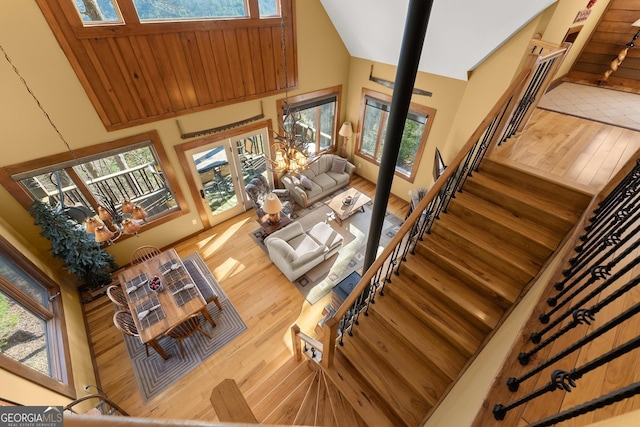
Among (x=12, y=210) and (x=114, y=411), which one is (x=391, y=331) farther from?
(x=12, y=210)

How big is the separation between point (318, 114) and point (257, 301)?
457 centimetres

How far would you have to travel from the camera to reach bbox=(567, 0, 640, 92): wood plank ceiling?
14.3 feet

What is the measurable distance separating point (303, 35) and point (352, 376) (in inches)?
225

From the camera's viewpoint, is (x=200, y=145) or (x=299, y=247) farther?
(x=299, y=247)

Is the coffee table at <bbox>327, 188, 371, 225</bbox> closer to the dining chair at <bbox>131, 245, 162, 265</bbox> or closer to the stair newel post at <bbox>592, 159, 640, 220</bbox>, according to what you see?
the dining chair at <bbox>131, 245, 162, 265</bbox>

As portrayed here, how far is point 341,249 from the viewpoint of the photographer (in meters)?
5.50

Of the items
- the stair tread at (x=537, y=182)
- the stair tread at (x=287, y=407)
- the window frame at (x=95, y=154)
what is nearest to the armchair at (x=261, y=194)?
the window frame at (x=95, y=154)

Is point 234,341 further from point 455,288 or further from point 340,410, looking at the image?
point 455,288

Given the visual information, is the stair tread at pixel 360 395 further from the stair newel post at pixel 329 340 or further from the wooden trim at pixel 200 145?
the wooden trim at pixel 200 145

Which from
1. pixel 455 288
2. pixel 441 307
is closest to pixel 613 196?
pixel 455 288

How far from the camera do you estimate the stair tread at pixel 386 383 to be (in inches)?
88.4

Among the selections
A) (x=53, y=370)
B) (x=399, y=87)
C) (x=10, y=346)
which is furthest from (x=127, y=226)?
(x=399, y=87)

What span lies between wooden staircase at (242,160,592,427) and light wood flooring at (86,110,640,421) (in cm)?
41

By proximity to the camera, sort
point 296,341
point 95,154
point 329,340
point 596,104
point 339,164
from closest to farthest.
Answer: point 329,340 → point 296,341 → point 95,154 → point 596,104 → point 339,164
